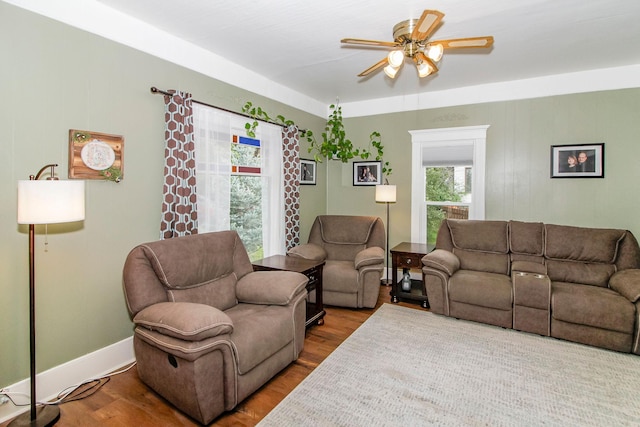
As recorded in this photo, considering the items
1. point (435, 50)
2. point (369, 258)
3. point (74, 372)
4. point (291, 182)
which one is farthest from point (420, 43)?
point (74, 372)

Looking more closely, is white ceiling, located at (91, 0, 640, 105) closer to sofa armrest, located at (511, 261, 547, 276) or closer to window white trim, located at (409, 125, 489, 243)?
window white trim, located at (409, 125, 489, 243)

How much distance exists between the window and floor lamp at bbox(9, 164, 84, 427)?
48.7 inches

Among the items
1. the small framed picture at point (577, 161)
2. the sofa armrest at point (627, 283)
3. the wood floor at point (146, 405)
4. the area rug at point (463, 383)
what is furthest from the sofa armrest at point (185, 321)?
the small framed picture at point (577, 161)

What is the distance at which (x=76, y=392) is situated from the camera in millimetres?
2238

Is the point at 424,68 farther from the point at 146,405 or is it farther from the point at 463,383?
the point at 146,405

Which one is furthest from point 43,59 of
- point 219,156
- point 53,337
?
point 53,337

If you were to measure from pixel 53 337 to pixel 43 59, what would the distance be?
1.84 m

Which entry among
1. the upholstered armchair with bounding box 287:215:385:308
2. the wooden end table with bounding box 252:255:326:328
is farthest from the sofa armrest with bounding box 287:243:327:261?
the wooden end table with bounding box 252:255:326:328

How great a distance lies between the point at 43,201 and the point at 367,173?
13.0 feet

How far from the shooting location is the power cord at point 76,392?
6.64 feet

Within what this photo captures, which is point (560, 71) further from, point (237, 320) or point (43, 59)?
point (43, 59)

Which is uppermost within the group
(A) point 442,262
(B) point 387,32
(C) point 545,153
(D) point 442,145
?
(B) point 387,32

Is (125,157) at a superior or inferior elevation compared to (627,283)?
superior

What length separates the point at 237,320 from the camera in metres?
2.32
